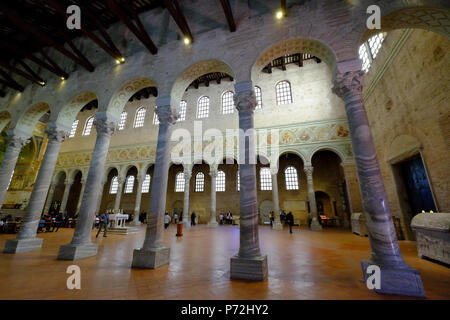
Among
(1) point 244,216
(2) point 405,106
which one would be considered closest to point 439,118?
(2) point 405,106

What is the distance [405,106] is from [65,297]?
418 inches

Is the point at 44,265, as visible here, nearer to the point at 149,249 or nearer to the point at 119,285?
the point at 149,249

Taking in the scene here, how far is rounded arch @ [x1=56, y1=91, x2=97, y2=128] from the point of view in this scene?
7.16 metres

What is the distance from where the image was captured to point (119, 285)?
3164 mm

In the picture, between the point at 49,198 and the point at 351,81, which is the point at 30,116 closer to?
the point at 351,81

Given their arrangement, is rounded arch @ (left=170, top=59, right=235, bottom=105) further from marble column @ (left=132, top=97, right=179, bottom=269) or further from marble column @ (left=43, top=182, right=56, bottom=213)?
marble column @ (left=43, top=182, right=56, bottom=213)

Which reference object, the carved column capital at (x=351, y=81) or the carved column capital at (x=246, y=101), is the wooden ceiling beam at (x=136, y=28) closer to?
the carved column capital at (x=246, y=101)

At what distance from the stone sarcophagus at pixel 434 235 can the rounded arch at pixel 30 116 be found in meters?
13.0

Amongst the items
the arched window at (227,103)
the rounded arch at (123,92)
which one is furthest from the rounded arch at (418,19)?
the arched window at (227,103)

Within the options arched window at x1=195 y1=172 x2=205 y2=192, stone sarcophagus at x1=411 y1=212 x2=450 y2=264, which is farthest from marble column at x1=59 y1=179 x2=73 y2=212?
stone sarcophagus at x1=411 y1=212 x2=450 y2=264

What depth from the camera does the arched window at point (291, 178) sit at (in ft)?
57.6

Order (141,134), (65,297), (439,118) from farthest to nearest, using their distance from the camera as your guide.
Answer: (141,134)
(439,118)
(65,297)

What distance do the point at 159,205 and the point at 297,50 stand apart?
18.1 ft
